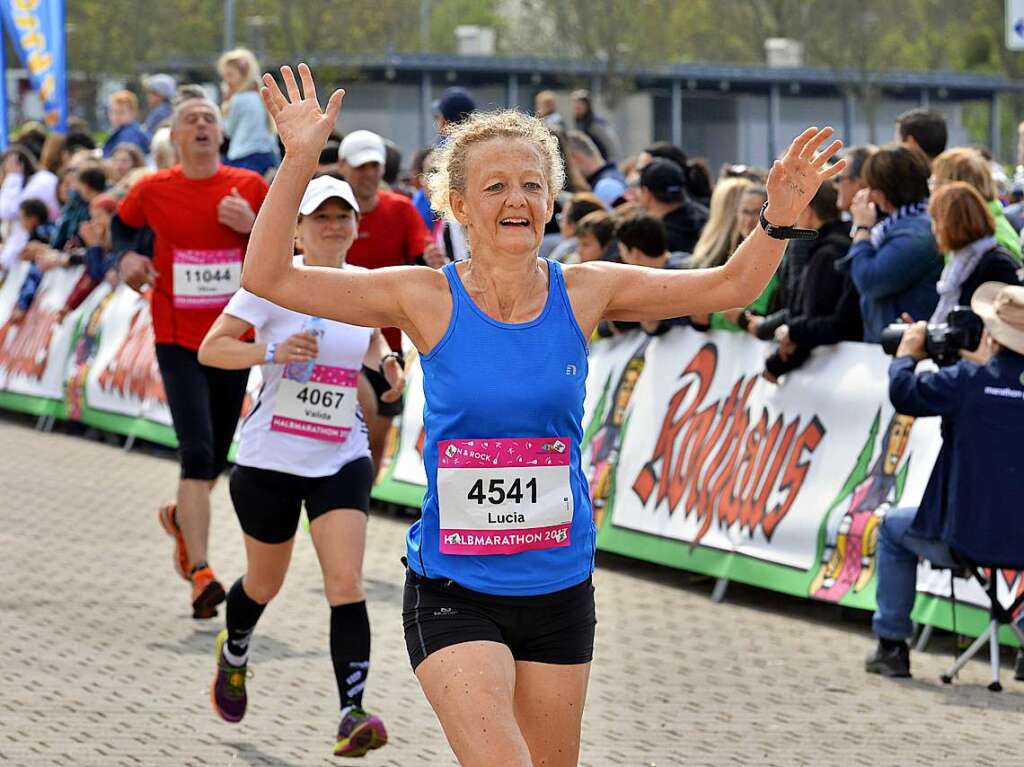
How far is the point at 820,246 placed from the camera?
9.76 metres

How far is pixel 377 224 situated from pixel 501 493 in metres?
5.63

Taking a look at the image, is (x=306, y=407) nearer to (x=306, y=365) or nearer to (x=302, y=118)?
(x=306, y=365)

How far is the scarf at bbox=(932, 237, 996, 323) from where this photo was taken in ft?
27.6

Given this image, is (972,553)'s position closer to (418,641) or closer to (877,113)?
(418,641)

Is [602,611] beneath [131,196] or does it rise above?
beneath

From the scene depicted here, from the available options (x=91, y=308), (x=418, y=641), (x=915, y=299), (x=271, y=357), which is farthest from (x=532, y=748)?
(x=91, y=308)

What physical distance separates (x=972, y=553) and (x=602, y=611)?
2246 mm

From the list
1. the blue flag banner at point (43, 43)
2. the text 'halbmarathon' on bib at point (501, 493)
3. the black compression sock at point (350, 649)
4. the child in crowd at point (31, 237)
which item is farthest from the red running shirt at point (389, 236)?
the blue flag banner at point (43, 43)

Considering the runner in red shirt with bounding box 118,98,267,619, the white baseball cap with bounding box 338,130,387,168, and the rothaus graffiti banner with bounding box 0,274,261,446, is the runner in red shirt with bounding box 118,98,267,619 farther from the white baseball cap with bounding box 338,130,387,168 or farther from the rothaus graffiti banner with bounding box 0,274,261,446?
the rothaus graffiti banner with bounding box 0,274,261,446

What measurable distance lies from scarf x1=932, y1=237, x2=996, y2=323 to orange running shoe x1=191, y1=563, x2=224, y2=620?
339 cm

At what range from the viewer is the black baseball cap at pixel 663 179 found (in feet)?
37.3

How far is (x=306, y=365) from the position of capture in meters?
7.02

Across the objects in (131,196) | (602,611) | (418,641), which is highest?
(131,196)

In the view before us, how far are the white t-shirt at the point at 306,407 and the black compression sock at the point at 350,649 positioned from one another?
0.51 metres
